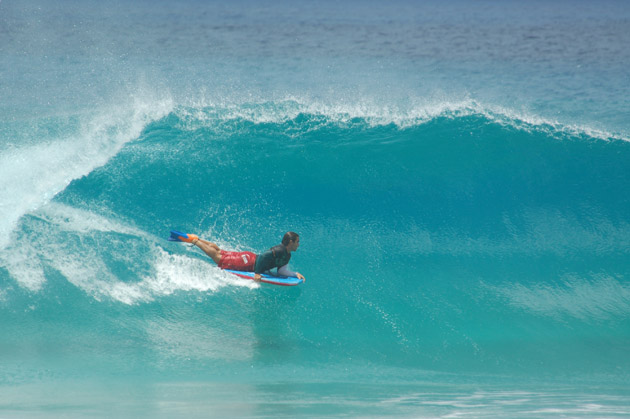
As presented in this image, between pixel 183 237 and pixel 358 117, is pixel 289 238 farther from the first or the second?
pixel 358 117

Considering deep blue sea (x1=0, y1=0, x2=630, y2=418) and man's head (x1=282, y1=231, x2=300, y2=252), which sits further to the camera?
man's head (x1=282, y1=231, x2=300, y2=252)

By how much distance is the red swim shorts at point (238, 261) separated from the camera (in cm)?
763

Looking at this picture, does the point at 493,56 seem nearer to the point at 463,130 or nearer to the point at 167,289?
the point at 463,130

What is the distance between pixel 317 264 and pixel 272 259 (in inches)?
45.8

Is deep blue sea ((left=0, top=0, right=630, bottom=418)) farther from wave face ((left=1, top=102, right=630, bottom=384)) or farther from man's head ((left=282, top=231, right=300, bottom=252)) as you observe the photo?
man's head ((left=282, top=231, right=300, bottom=252))

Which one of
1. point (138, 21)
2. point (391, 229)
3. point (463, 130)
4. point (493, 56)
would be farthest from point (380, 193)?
point (138, 21)

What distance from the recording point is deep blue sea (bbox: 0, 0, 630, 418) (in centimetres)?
632

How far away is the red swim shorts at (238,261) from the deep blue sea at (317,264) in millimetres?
258

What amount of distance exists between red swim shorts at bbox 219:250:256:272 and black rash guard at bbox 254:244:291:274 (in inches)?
5.1

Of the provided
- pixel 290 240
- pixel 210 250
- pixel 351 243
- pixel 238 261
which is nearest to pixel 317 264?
pixel 351 243

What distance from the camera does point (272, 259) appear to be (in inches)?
294

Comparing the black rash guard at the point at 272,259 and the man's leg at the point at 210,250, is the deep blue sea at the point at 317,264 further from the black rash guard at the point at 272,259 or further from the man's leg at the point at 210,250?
the black rash guard at the point at 272,259

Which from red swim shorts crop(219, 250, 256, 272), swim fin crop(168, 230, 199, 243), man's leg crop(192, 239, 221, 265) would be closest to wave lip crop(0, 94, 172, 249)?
swim fin crop(168, 230, 199, 243)

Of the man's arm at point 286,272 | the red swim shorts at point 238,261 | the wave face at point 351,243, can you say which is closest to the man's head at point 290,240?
the man's arm at point 286,272
